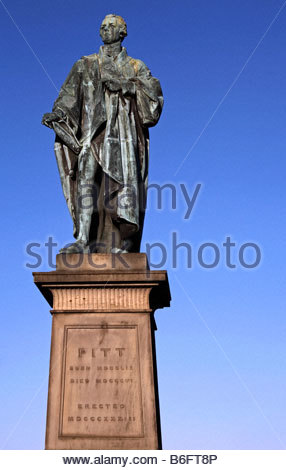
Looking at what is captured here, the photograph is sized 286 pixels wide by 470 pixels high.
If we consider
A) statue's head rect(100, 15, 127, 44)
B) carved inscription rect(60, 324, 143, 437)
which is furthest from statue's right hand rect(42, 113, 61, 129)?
carved inscription rect(60, 324, 143, 437)

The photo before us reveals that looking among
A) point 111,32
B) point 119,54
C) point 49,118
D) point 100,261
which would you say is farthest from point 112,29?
point 100,261

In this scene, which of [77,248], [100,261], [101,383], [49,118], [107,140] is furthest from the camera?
[49,118]

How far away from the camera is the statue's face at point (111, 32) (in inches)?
Answer: 449

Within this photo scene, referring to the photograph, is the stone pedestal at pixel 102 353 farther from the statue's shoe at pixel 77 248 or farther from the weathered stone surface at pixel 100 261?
the statue's shoe at pixel 77 248

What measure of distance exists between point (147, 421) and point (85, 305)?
195 cm

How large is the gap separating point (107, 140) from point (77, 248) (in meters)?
2.01

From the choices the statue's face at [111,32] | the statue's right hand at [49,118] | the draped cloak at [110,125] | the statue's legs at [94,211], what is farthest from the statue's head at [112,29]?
the statue's legs at [94,211]

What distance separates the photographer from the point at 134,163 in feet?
35.5

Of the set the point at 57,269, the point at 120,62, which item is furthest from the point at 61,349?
the point at 120,62

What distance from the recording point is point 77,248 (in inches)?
400

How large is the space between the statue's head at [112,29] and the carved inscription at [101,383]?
5367 millimetres

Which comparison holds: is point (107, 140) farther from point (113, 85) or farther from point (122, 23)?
point (122, 23)

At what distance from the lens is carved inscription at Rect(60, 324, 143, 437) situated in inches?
344

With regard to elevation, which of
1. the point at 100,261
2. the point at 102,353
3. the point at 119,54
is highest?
the point at 119,54
